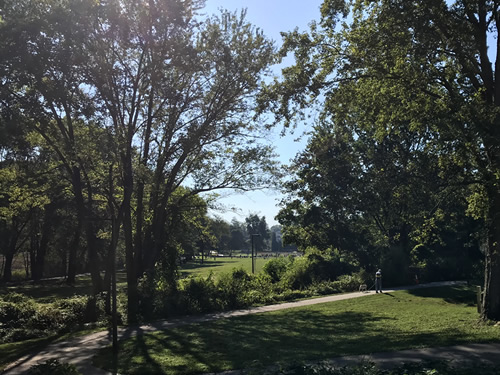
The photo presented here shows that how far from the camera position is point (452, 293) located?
23.6m

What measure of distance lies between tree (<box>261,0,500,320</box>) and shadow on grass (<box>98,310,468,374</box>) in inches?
150

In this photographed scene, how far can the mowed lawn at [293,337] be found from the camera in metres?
9.33

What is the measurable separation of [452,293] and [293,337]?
1518 centimetres

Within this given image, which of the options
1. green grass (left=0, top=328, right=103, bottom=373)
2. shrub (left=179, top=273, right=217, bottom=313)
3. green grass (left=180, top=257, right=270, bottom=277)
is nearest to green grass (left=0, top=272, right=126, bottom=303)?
green grass (left=180, top=257, right=270, bottom=277)

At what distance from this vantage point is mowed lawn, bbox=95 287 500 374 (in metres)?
9.33

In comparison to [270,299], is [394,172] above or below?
above

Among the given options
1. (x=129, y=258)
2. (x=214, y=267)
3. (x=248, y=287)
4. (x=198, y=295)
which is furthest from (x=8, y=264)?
(x=198, y=295)

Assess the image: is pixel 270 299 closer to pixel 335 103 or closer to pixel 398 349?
pixel 335 103

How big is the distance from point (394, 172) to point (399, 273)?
14882 mm

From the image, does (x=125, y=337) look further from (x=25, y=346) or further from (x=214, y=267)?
(x=214, y=267)

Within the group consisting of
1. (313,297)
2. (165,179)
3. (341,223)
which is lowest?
(313,297)

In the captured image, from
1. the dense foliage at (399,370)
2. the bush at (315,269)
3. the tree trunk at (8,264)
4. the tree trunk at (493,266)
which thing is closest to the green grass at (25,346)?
the dense foliage at (399,370)

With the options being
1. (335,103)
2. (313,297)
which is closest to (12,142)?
(335,103)

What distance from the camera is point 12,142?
11594 millimetres
